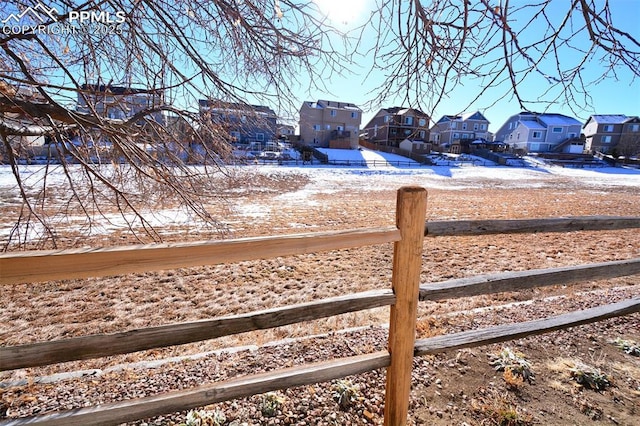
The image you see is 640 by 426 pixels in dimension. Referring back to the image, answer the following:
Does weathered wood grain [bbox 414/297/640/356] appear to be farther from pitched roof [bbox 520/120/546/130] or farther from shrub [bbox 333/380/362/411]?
pitched roof [bbox 520/120/546/130]

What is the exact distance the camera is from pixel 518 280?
2.43 metres

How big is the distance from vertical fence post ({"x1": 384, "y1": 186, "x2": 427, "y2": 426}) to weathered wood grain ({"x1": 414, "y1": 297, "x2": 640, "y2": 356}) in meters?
0.20

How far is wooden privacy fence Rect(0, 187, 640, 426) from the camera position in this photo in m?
1.41

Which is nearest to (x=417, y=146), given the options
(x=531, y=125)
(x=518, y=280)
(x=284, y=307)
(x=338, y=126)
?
(x=338, y=126)

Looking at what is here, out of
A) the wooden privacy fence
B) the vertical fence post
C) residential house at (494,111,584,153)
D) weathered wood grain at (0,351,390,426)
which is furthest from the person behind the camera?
residential house at (494,111,584,153)

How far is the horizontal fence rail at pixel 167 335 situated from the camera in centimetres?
144

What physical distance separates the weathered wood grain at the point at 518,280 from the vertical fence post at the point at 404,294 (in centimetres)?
19

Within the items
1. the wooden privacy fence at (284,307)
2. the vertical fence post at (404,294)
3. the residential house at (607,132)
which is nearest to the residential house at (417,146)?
the residential house at (607,132)

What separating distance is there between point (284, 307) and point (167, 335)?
62 cm

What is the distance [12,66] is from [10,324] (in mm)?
3430

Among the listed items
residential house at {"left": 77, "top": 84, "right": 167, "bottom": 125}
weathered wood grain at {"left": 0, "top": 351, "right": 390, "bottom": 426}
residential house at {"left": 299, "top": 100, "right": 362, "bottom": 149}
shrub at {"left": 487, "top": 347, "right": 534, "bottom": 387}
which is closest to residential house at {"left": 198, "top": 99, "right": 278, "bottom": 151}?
residential house at {"left": 77, "top": 84, "right": 167, "bottom": 125}

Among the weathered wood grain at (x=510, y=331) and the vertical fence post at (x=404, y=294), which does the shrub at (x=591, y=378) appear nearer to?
the weathered wood grain at (x=510, y=331)

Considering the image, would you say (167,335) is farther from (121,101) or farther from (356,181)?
(356,181)

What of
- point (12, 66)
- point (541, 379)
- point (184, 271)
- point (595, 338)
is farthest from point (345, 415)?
point (184, 271)
